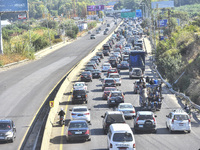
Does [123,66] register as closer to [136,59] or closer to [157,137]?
[136,59]

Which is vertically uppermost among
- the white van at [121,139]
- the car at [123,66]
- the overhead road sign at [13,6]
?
the overhead road sign at [13,6]

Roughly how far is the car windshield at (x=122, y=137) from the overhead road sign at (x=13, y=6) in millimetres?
59820

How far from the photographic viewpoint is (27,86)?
54.1 m

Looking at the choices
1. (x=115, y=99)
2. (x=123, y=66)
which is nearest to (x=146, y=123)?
(x=115, y=99)

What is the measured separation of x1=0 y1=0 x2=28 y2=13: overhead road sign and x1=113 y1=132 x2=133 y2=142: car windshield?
59820mm

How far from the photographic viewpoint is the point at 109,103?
40.8m

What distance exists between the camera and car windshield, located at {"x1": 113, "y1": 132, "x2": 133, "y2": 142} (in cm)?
2297

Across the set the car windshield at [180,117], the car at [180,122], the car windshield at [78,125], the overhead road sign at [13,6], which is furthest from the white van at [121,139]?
the overhead road sign at [13,6]

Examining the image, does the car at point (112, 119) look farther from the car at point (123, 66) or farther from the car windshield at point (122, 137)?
the car at point (123, 66)

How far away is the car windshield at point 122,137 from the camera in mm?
22969

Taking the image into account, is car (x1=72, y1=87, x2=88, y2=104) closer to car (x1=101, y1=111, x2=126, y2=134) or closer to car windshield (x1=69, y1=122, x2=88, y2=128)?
car (x1=101, y1=111, x2=126, y2=134)

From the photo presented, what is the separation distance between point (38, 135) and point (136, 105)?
15.4 metres

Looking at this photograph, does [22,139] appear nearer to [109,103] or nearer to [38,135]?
[38,135]

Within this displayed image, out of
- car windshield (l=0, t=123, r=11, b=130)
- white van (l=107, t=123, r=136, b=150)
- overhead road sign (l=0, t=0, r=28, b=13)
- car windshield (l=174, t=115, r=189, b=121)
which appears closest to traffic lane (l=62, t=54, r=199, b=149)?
car windshield (l=174, t=115, r=189, b=121)
